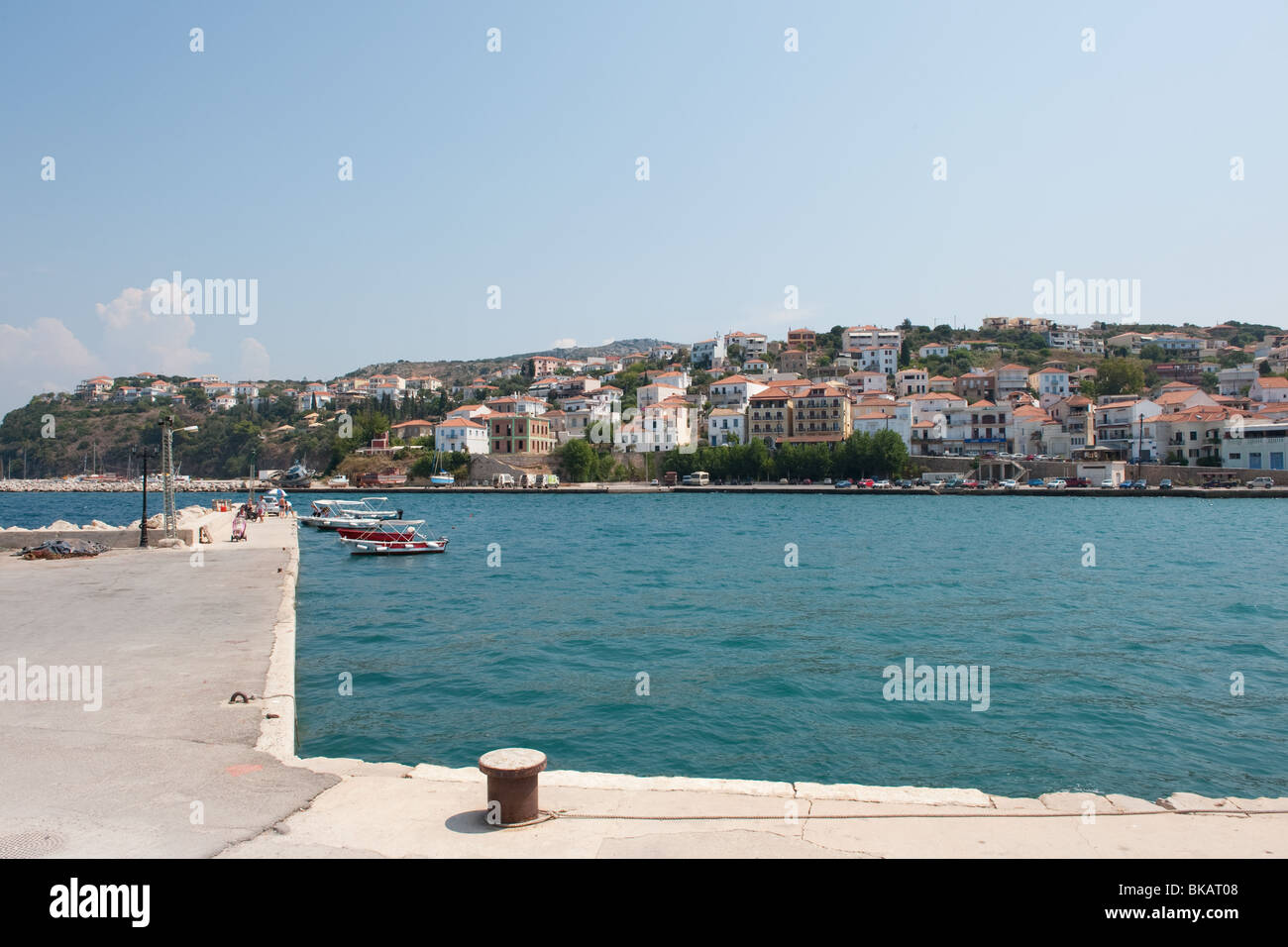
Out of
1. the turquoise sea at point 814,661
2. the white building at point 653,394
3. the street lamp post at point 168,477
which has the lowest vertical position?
the turquoise sea at point 814,661

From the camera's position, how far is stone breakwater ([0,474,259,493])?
10631cm

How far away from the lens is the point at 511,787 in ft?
17.0

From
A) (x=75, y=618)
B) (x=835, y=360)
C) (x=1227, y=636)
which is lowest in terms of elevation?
(x=1227, y=636)

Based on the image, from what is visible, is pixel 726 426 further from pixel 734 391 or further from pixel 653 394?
pixel 653 394

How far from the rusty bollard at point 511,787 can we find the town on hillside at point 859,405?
271 ft

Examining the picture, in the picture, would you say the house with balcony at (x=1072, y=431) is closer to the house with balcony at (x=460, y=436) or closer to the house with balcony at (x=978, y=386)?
the house with balcony at (x=978, y=386)

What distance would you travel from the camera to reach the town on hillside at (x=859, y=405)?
8256 cm

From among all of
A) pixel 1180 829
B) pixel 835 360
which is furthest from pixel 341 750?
pixel 835 360

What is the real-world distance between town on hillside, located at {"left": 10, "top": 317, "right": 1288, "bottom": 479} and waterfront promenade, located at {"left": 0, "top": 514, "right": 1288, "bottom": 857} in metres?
80.5

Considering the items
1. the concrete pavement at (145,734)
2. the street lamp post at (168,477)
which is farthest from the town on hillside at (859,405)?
the concrete pavement at (145,734)
